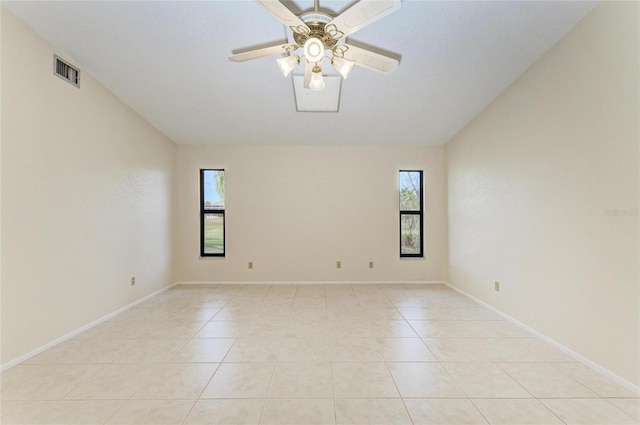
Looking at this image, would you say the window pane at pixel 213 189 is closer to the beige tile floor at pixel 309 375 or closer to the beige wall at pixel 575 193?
the beige tile floor at pixel 309 375

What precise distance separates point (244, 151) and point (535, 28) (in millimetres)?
4147

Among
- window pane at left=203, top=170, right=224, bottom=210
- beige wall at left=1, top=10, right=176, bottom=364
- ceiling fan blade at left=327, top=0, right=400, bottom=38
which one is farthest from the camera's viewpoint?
window pane at left=203, top=170, right=224, bottom=210

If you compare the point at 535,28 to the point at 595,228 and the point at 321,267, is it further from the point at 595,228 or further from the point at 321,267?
the point at 321,267

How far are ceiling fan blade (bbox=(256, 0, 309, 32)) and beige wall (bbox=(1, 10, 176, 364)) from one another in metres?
2.16

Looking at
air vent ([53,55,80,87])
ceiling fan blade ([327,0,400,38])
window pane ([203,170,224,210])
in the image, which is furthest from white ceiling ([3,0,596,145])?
window pane ([203,170,224,210])

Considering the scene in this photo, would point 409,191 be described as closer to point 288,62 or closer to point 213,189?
Answer: point 213,189

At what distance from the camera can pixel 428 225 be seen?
511cm

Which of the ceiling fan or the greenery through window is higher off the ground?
the ceiling fan

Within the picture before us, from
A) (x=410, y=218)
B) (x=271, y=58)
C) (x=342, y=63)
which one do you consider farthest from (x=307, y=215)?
(x=342, y=63)

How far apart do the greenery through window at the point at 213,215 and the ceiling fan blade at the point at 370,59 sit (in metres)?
3.63

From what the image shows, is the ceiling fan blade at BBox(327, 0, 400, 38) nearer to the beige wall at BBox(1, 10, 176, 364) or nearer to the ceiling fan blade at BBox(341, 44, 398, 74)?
the ceiling fan blade at BBox(341, 44, 398, 74)

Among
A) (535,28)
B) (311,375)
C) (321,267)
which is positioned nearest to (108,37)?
(311,375)

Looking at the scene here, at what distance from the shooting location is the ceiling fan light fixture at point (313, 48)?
1.88m

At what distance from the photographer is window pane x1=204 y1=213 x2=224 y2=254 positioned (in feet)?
16.9
